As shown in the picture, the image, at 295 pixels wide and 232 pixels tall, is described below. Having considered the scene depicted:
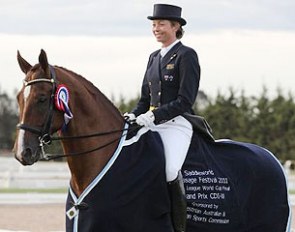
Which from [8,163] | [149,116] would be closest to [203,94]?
[8,163]

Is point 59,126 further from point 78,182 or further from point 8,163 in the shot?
point 8,163

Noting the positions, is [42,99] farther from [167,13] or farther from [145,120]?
[167,13]

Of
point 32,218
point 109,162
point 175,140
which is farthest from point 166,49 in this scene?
point 32,218

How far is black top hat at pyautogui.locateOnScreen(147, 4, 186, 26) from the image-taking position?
6582 millimetres

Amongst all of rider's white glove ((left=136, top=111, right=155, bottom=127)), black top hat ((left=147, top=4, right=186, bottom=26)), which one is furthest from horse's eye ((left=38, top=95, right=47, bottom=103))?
black top hat ((left=147, top=4, right=186, bottom=26))

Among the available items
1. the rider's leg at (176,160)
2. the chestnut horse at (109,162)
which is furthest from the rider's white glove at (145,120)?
the rider's leg at (176,160)

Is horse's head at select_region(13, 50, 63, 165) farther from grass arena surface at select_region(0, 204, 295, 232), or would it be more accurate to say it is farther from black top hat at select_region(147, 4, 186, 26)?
grass arena surface at select_region(0, 204, 295, 232)

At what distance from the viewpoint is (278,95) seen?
3784 centimetres

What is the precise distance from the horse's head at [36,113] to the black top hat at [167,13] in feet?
3.85

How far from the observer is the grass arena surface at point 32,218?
12.4 metres

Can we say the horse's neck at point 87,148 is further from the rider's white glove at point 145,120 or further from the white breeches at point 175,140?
the white breeches at point 175,140

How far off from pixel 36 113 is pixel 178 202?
4.53ft

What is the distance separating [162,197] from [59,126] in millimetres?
994

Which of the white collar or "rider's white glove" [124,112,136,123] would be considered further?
the white collar
